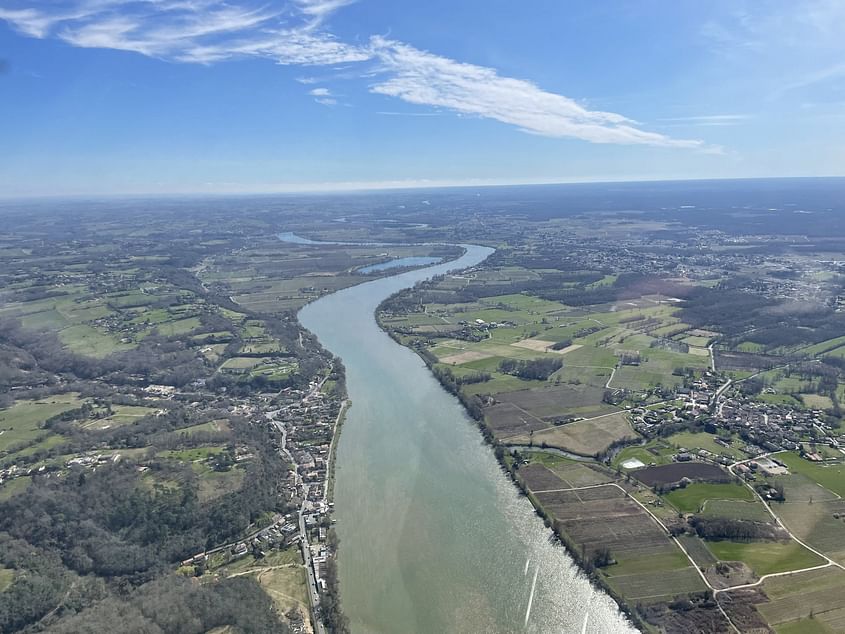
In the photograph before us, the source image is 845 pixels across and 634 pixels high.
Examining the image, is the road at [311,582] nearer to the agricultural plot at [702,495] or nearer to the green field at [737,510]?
the agricultural plot at [702,495]

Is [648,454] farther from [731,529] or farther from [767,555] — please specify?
[767,555]

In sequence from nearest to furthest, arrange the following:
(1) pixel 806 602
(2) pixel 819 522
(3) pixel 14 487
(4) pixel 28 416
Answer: (1) pixel 806 602, (2) pixel 819 522, (3) pixel 14 487, (4) pixel 28 416

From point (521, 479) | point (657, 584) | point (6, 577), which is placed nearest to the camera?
point (657, 584)

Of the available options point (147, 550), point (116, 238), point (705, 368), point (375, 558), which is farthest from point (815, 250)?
point (116, 238)

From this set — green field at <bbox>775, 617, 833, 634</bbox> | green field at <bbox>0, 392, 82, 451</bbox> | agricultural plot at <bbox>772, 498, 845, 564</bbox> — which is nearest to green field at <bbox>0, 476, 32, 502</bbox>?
green field at <bbox>0, 392, 82, 451</bbox>

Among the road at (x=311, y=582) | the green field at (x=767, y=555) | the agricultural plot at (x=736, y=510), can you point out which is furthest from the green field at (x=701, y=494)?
the road at (x=311, y=582)

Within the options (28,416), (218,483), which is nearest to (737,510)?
(218,483)
